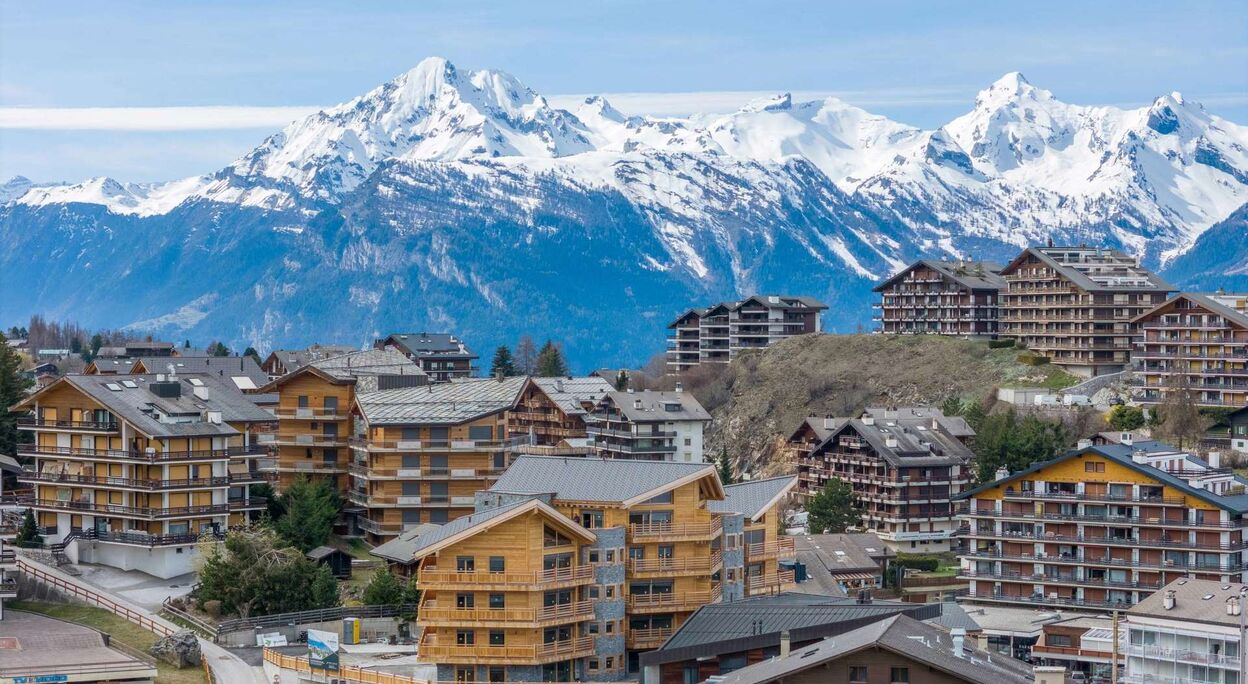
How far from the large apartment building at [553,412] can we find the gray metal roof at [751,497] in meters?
68.8

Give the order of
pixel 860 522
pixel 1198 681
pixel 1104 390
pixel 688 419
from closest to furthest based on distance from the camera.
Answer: pixel 1198 681
pixel 860 522
pixel 688 419
pixel 1104 390

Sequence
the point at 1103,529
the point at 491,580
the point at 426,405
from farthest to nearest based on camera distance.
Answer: the point at 426,405 < the point at 1103,529 < the point at 491,580

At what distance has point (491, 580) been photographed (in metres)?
77.2

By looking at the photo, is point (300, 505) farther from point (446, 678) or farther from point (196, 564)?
point (446, 678)

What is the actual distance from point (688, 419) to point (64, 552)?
227ft

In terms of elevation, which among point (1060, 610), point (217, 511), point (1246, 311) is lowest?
point (1060, 610)

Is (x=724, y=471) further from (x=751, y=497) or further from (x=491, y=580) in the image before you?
(x=491, y=580)

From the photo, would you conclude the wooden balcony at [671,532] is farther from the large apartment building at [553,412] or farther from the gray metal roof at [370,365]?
the large apartment building at [553,412]

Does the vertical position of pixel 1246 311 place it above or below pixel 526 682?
above

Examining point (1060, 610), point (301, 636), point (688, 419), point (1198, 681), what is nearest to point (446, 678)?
point (301, 636)

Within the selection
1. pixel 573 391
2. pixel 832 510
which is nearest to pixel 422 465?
pixel 832 510

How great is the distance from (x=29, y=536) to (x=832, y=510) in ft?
188

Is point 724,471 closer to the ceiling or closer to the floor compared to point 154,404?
closer to the floor

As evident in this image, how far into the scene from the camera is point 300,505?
338ft
